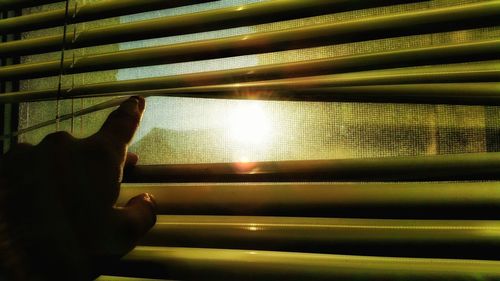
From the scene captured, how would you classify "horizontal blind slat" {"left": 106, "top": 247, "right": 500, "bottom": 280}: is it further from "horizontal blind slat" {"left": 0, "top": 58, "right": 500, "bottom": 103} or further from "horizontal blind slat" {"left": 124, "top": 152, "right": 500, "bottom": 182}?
"horizontal blind slat" {"left": 0, "top": 58, "right": 500, "bottom": 103}

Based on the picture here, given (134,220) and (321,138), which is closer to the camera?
(134,220)

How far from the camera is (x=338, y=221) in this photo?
55 cm

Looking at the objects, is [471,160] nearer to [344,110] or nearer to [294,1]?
[344,110]

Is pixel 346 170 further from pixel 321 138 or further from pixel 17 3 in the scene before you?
pixel 17 3

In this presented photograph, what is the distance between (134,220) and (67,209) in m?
0.10

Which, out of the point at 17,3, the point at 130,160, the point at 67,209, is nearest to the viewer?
the point at 67,209

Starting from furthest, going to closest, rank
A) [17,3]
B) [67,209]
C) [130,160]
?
[17,3], [130,160], [67,209]

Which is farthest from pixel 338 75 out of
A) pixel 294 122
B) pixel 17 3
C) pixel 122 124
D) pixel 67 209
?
pixel 17 3

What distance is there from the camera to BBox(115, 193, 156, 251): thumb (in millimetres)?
516

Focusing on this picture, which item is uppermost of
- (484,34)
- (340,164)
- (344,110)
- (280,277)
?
(484,34)

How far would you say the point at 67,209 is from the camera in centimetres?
50

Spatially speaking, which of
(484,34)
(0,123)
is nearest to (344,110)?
(484,34)

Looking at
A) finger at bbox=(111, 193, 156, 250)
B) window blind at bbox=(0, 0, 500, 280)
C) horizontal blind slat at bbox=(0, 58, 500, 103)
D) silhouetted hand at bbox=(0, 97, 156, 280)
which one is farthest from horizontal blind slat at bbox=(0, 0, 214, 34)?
finger at bbox=(111, 193, 156, 250)

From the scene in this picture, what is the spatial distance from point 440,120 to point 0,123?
41.2 inches
